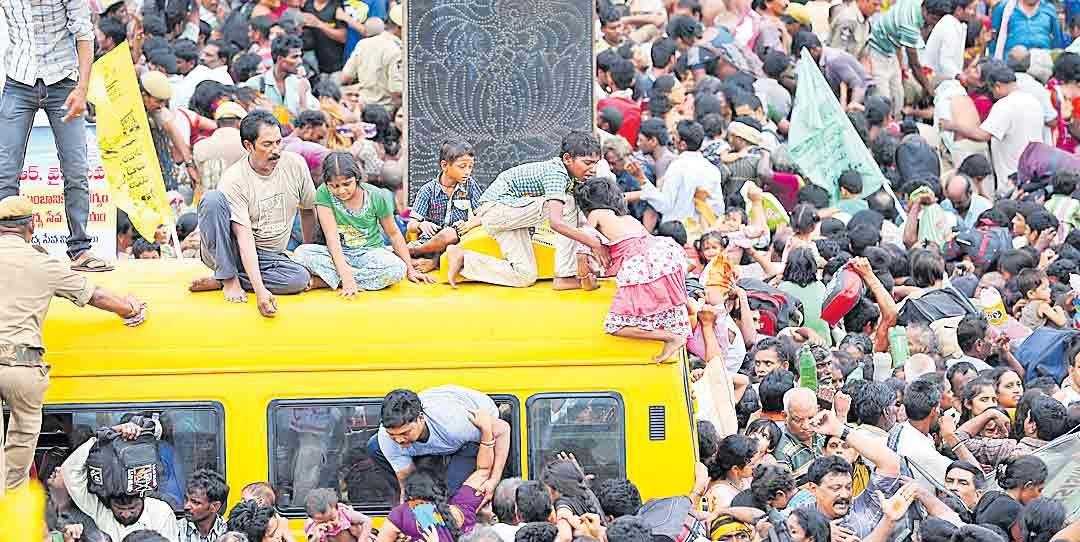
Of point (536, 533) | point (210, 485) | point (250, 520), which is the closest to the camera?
point (536, 533)

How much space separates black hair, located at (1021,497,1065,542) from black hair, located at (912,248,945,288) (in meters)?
4.40

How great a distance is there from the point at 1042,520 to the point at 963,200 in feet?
23.5

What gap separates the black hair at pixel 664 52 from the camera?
676 inches

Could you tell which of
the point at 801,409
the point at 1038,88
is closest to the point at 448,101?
the point at 801,409

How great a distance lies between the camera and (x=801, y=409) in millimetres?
9703

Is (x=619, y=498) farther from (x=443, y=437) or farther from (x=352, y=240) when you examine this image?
(x=352, y=240)

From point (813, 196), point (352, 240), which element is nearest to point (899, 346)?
point (813, 196)

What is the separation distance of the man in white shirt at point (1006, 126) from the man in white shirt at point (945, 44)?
143cm

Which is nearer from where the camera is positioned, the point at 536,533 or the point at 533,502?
the point at 536,533

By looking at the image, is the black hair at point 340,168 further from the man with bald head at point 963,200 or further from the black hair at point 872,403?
the man with bald head at point 963,200

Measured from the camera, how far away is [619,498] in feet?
26.6

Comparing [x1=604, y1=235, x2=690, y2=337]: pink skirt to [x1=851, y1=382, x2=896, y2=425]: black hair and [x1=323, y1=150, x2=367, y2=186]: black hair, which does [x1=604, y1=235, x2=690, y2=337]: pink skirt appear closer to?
[x1=323, y1=150, x2=367, y2=186]: black hair

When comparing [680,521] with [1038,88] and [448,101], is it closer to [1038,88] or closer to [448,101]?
[448,101]

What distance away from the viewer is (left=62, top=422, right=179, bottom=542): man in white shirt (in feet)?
26.8
